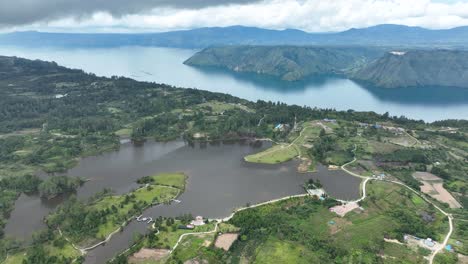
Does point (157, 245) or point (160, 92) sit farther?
point (160, 92)

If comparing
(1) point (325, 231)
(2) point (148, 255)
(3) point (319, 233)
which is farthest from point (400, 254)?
(2) point (148, 255)

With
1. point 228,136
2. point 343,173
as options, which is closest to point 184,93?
point 228,136

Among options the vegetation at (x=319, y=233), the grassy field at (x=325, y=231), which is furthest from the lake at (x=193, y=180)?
the grassy field at (x=325, y=231)

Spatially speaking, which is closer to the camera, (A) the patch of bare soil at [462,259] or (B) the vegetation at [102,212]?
(A) the patch of bare soil at [462,259]

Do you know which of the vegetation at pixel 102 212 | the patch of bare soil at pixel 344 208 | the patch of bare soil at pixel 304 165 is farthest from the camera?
the patch of bare soil at pixel 304 165

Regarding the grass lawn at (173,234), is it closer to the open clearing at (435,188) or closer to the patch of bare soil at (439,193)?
the patch of bare soil at (439,193)

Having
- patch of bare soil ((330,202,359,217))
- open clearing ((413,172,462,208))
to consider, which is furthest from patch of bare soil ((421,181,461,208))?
patch of bare soil ((330,202,359,217))

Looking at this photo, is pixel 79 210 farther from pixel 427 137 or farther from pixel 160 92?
pixel 160 92
